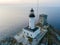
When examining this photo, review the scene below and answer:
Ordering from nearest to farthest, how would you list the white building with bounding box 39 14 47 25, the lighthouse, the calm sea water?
the lighthouse → the calm sea water → the white building with bounding box 39 14 47 25

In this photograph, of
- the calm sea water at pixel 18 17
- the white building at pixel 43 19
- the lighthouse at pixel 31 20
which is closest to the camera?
the lighthouse at pixel 31 20

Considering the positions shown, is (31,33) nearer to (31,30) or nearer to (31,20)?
(31,30)

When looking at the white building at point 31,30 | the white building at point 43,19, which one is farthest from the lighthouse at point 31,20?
the white building at point 43,19

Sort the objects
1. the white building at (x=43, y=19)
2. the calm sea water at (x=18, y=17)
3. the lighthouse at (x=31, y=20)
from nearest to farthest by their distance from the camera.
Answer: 1. the lighthouse at (x=31, y=20)
2. the calm sea water at (x=18, y=17)
3. the white building at (x=43, y=19)

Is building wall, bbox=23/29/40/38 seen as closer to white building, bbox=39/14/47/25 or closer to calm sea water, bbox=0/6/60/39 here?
calm sea water, bbox=0/6/60/39

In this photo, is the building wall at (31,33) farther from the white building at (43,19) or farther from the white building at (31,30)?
the white building at (43,19)

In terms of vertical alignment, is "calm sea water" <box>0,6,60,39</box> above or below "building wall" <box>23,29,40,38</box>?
above

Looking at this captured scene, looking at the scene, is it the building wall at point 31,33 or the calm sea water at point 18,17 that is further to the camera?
the calm sea water at point 18,17

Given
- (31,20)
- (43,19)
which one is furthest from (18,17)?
(43,19)

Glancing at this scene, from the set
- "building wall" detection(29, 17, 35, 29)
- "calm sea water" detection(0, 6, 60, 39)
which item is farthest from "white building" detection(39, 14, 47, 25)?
"building wall" detection(29, 17, 35, 29)

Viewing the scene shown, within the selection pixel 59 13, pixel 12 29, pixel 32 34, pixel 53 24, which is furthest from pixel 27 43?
pixel 59 13
